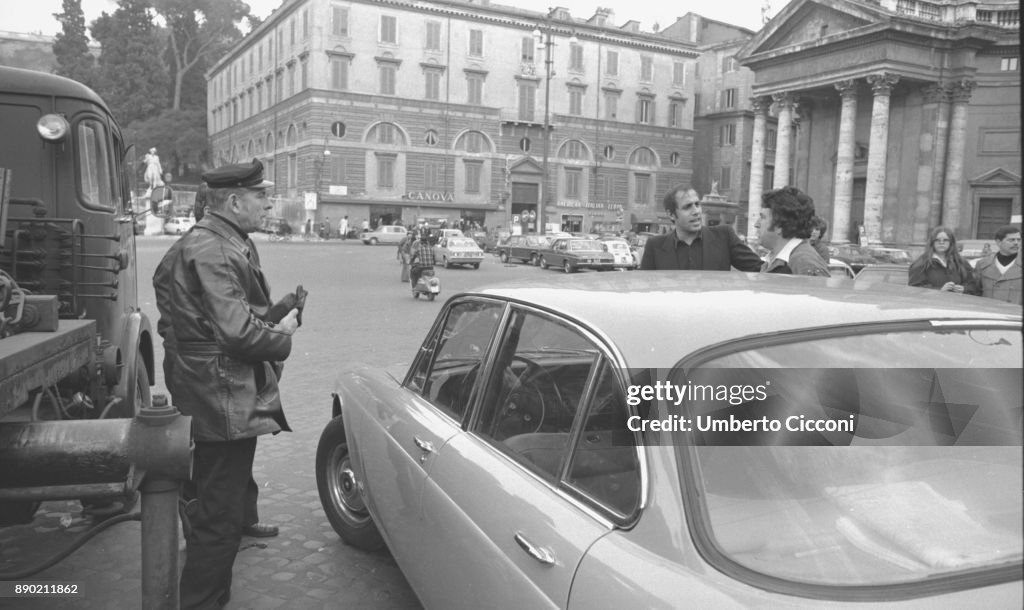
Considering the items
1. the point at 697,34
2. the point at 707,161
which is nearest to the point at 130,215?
the point at 707,161

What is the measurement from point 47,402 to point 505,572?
2.73m

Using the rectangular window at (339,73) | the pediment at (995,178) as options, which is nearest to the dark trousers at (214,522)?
the pediment at (995,178)

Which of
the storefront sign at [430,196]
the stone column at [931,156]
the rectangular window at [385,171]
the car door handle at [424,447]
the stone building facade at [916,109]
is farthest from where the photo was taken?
the storefront sign at [430,196]

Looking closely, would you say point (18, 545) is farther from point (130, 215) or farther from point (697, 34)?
point (697, 34)

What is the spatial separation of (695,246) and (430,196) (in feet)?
174

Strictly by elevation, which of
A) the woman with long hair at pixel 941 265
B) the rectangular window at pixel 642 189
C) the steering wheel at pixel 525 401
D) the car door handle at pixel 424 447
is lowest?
the car door handle at pixel 424 447

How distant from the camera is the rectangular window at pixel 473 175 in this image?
58.9 m

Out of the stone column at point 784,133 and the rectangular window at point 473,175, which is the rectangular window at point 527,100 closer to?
the rectangular window at point 473,175

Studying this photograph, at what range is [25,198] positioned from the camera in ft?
15.9

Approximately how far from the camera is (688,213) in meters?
5.08

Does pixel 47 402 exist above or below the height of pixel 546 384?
below

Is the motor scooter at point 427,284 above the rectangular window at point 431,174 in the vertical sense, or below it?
below

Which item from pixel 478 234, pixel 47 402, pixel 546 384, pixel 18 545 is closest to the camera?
pixel 546 384

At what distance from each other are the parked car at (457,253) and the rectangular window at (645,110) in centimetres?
3803
